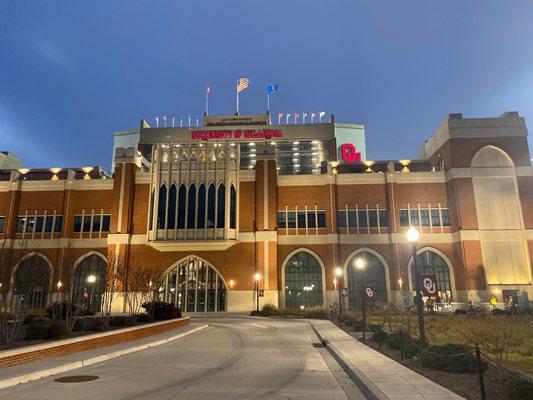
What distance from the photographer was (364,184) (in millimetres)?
54062

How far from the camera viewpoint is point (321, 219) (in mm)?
53031

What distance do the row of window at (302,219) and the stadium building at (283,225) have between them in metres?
0.12

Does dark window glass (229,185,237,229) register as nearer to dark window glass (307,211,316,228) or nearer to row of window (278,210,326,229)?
row of window (278,210,326,229)

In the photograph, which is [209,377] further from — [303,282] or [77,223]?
[77,223]

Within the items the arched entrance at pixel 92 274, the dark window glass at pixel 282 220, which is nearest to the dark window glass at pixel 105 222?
the arched entrance at pixel 92 274

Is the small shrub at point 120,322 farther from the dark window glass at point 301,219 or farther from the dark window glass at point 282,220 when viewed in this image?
the dark window glass at point 301,219

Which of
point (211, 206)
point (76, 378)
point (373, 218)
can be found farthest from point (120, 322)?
point (373, 218)

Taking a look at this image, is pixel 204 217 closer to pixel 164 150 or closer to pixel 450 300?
pixel 164 150

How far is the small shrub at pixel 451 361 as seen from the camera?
11.5 m

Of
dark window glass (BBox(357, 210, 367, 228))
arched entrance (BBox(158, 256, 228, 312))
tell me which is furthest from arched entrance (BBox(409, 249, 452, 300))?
arched entrance (BBox(158, 256, 228, 312))

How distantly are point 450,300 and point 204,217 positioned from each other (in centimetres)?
2955

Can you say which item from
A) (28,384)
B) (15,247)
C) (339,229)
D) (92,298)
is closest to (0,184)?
(15,247)

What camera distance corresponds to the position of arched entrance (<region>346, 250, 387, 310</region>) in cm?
5144

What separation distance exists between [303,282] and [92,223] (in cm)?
2704
